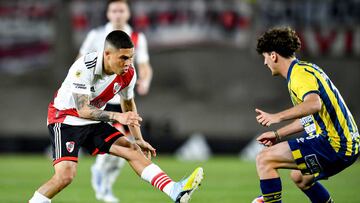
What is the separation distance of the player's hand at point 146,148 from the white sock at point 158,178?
26 cm

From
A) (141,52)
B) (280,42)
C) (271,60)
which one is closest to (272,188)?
(271,60)

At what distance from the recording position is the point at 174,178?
426 inches

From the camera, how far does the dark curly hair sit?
6.20m

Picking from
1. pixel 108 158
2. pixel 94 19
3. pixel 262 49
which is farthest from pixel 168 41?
pixel 262 49

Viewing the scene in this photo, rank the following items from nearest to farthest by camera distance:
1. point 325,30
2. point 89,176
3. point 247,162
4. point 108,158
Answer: point 108,158
point 89,176
point 247,162
point 325,30

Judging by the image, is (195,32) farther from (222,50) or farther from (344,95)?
(344,95)

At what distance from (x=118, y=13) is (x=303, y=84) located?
327 centimetres

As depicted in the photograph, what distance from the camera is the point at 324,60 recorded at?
56.7 ft

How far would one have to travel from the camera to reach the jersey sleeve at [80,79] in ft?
20.6

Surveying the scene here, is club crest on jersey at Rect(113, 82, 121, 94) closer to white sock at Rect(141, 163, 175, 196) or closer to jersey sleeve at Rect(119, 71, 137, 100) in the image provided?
jersey sleeve at Rect(119, 71, 137, 100)

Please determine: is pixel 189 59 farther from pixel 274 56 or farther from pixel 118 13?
pixel 274 56

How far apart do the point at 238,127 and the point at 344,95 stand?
8.25 feet

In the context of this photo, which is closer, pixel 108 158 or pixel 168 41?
pixel 108 158

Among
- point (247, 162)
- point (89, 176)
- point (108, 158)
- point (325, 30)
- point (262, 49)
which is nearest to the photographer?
point (262, 49)
